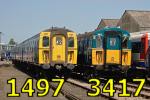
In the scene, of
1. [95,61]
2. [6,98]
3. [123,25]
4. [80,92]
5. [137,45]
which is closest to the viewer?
[6,98]

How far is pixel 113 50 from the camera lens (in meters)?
26.6

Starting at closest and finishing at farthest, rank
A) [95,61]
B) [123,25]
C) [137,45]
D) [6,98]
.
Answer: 1. [6,98]
2. [95,61]
3. [137,45]
4. [123,25]

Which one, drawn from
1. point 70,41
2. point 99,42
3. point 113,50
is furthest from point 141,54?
point 70,41

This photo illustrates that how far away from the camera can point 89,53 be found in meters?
27.3

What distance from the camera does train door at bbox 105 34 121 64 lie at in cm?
2642

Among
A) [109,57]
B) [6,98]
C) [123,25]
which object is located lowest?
[6,98]

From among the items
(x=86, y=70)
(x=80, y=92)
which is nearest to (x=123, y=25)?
(x=86, y=70)

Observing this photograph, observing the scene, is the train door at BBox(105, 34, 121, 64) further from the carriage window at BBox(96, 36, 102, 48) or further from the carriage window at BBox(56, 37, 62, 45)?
the carriage window at BBox(56, 37, 62, 45)

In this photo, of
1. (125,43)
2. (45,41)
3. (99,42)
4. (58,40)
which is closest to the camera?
(99,42)

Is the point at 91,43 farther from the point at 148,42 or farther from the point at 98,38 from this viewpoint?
the point at 148,42

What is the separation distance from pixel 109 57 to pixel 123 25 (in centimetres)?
5550

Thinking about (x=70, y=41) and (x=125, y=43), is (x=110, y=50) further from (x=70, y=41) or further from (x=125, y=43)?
(x=70, y=41)

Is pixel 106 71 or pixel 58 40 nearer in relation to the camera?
pixel 106 71

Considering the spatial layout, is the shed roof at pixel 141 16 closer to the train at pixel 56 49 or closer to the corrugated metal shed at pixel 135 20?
the corrugated metal shed at pixel 135 20
